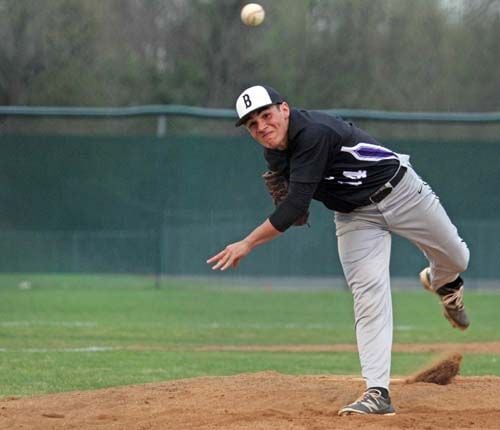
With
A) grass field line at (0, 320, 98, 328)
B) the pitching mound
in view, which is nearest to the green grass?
grass field line at (0, 320, 98, 328)

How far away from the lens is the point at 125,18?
20672 mm

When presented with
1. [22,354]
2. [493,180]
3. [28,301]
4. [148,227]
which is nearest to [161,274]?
[148,227]

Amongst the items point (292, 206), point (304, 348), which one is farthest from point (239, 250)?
point (304, 348)

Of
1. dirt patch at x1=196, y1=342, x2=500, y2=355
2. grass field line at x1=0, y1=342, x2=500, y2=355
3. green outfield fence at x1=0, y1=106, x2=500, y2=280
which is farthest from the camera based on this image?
green outfield fence at x1=0, y1=106, x2=500, y2=280

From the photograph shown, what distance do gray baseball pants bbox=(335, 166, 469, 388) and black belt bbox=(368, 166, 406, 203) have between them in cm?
3

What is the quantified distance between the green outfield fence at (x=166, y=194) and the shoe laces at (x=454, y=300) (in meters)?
7.35

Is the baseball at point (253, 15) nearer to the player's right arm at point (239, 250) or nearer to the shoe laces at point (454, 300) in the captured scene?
the shoe laces at point (454, 300)

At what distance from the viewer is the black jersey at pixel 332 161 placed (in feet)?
18.6

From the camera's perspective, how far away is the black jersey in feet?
18.6

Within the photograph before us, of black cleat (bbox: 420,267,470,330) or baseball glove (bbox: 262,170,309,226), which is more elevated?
baseball glove (bbox: 262,170,309,226)

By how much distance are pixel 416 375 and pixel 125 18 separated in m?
14.7

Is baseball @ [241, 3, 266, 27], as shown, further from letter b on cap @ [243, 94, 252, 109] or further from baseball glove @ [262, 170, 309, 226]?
letter b on cap @ [243, 94, 252, 109]

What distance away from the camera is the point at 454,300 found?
6988 mm

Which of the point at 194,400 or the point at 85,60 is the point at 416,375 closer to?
the point at 194,400
